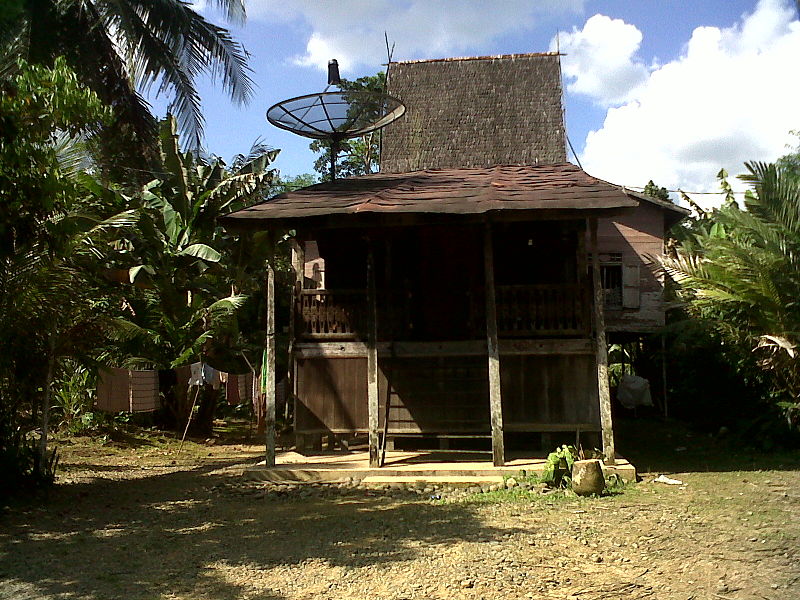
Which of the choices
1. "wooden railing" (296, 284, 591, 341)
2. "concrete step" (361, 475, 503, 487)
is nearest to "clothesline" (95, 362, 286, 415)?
"wooden railing" (296, 284, 591, 341)

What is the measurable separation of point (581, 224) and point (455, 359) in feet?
8.86

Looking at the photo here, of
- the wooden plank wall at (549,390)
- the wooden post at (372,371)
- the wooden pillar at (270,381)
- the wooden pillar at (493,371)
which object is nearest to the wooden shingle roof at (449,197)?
the wooden pillar at (493,371)

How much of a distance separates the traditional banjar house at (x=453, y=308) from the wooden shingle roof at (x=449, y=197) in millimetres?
27

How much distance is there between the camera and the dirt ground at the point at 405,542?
5.07 m

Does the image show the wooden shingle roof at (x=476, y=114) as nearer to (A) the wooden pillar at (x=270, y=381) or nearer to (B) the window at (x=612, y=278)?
(B) the window at (x=612, y=278)

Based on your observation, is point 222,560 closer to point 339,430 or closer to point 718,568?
point 718,568

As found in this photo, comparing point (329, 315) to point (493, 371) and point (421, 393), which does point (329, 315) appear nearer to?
point (421, 393)

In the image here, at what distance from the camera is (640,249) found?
16.7 m

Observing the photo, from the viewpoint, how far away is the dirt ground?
507cm

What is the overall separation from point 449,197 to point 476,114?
25.7 feet

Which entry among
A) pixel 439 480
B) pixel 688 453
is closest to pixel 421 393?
pixel 439 480

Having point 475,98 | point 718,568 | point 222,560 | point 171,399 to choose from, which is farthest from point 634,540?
point 475,98

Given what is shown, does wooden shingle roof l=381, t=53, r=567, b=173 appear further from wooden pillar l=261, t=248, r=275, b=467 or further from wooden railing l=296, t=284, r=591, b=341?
wooden pillar l=261, t=248, r=275, b=467

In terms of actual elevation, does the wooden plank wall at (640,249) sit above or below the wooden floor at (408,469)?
above
